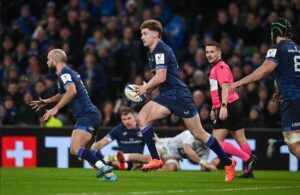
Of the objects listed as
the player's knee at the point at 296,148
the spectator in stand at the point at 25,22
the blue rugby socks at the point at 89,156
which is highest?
the spectator in stand at the point at 25,22

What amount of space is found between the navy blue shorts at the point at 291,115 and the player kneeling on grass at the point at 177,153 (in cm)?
523

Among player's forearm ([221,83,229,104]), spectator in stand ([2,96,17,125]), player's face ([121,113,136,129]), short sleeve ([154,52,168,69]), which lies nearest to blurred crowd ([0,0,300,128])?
spectator in stand ([2,96,17,125])

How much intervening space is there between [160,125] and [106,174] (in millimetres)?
7021

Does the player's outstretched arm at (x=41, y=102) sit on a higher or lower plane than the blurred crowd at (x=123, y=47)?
lower

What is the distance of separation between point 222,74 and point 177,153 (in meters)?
4.00

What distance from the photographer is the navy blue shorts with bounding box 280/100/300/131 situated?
10.5 m

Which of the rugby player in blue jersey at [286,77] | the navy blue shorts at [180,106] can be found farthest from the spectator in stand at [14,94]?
the rugby player in blue jersey at [286,77]

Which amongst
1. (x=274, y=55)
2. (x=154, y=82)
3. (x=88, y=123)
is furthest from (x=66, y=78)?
(x=274, y=55)

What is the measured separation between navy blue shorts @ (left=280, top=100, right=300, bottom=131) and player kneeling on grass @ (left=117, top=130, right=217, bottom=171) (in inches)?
206

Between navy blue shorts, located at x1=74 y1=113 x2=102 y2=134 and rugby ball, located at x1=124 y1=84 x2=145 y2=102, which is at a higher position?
rugby ball, located at x1=124 y1=84 x2=145 y2=102

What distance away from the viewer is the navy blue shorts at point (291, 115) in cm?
1048

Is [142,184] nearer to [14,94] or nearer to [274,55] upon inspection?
[274,55]

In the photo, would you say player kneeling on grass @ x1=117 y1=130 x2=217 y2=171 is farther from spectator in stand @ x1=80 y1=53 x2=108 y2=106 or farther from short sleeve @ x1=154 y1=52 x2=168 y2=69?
short sleeve @ x1=154 y1=52 x2=168 y2=69

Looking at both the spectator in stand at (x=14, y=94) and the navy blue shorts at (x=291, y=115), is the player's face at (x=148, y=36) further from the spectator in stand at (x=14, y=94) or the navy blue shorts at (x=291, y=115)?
the spectator in stand at (x=14, y=94)
